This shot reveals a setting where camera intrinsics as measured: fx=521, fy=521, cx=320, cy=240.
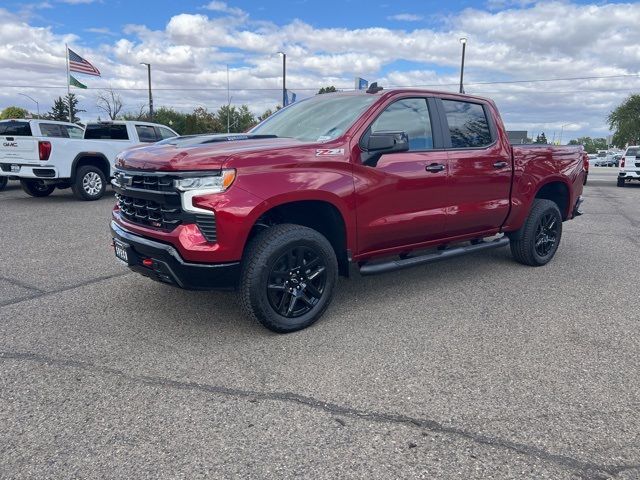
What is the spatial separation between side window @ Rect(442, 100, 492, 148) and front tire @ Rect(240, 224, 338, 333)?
76.3 inches

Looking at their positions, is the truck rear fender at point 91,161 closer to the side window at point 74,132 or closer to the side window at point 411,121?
the side window at point 74,132

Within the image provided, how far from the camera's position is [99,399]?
9.75 feet

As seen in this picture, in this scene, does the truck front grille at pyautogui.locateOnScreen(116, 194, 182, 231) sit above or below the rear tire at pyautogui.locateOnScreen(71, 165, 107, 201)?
above

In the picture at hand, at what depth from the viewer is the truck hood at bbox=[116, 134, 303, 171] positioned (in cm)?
A: 354

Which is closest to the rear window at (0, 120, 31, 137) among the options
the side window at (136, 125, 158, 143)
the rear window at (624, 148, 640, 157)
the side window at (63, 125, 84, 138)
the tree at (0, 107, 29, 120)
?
the side window at (63, 125, 84, 138)

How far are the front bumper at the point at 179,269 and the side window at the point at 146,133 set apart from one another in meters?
9.86

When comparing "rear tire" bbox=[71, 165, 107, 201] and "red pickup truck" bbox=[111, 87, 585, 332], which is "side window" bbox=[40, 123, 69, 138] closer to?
"rear tire" bbox=[71, 165, 107, 201]

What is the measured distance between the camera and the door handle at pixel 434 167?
15.3 ft

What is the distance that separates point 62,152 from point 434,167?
8.86 meters

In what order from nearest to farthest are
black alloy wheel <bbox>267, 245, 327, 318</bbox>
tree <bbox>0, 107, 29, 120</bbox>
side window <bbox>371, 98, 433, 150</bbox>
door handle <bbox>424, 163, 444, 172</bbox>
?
black alloy wheel <bbox>267, 245, 327, 318</bbox>
side window <bbox>371, 98, 433, 150</bbox>
door handle <bbox>424, 163, 444, 172</bbox>
tree <bbox>0, 107, 29, 120</bbox>

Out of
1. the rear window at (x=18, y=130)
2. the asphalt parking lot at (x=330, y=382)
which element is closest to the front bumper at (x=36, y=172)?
the rear window at (x=18, y=130)

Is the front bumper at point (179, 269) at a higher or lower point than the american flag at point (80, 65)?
lower

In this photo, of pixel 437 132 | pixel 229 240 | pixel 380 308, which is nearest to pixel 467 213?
pixel 437 132

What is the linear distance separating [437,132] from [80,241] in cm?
511
